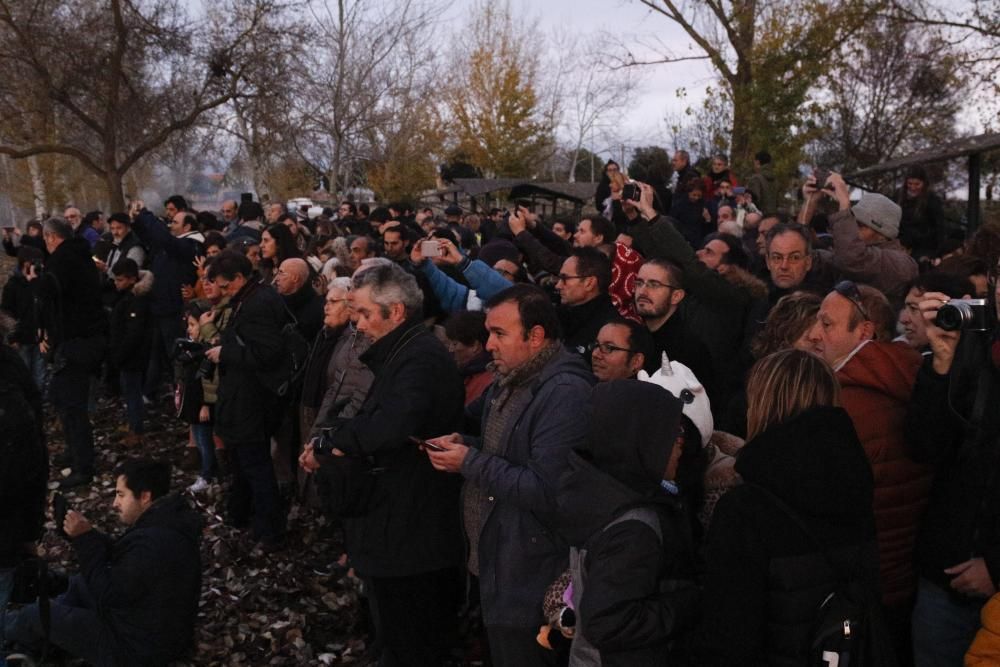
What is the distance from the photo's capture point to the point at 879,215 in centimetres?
565

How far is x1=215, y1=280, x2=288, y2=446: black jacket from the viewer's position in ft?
19.4

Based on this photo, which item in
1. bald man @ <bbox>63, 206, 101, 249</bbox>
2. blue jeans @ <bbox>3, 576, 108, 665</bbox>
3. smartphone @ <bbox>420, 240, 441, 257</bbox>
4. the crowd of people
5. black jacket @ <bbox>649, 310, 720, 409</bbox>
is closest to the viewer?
the crowd of people

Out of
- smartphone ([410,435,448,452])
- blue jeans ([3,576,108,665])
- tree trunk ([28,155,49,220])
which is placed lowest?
blue jeans ([3,576,108,665])

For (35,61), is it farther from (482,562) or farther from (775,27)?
(482,562)

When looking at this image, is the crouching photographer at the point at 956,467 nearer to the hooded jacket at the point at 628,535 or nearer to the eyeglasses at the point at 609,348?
the hooded jacket at the point at 628,535

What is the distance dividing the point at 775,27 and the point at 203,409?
15580 millimetres

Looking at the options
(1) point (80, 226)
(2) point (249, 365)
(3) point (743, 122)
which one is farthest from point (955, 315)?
(3) point (743, 122)

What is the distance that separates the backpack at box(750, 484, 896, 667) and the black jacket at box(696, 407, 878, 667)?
0.06 feet

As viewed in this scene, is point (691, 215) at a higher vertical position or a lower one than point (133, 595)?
higher

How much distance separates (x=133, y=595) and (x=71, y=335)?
3.93m

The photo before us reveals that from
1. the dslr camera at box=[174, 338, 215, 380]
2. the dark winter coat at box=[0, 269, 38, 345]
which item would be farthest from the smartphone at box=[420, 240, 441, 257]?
the dark winter coat at box=[0, 269, 38, 345]

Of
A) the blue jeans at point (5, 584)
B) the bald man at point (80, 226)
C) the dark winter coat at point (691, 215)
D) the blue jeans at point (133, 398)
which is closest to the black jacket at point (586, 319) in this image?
the blue jeans at point (5, 584)

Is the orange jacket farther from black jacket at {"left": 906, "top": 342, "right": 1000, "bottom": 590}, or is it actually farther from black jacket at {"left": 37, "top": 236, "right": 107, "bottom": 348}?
black jacket at {"left": 37, "top": 236, "right": 107, "bottom": 348}

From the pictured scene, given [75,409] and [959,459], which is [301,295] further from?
[959,459]
